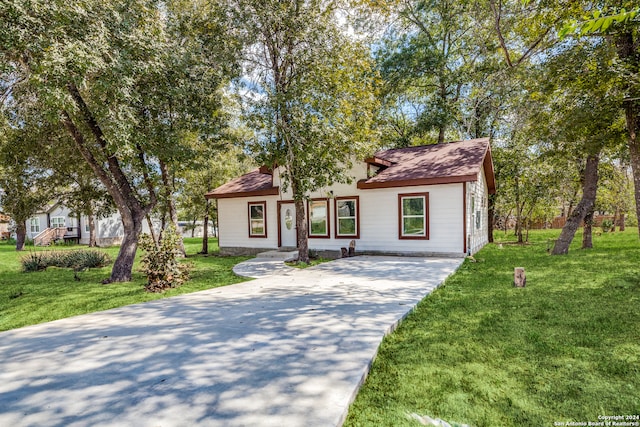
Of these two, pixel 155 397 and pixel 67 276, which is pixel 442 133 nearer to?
pixel 67 276

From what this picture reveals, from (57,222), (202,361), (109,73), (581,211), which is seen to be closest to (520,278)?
(202,361)

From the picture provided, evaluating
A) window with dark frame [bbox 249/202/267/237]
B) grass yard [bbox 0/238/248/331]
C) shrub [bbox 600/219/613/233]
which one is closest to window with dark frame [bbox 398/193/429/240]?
window with dark frame [bbox 249/202/267/237]

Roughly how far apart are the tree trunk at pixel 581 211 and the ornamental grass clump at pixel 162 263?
11086 millimetres

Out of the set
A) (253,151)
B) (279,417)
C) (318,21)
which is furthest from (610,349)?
(318,21)

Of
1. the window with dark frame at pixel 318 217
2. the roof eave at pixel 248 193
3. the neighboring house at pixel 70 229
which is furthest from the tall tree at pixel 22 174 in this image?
the neighboring house at pixel 70 229

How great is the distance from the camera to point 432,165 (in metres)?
11.7

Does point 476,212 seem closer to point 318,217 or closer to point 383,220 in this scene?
point 383,220

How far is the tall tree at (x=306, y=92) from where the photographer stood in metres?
8.59

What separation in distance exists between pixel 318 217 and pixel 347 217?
1184 mm

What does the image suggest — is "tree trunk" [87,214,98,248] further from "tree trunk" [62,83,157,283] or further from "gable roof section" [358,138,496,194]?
"gable roof section" [358,138,496,194]

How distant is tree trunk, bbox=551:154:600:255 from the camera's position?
1085 cm

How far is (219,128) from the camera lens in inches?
378

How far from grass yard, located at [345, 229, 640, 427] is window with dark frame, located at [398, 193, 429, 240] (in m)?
5.09

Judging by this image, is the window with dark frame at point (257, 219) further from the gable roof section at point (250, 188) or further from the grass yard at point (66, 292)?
the grass yard at point (66, 292)
